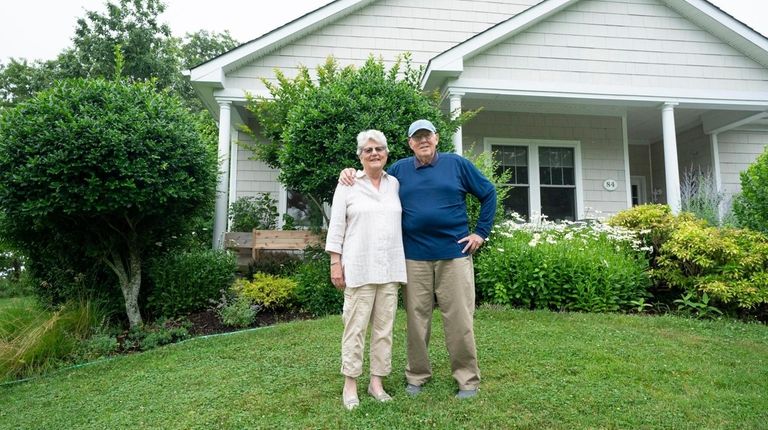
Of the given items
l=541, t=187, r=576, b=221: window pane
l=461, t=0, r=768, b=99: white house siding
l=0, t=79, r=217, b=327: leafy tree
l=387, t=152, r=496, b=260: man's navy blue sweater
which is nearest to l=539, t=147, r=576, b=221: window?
l=541, t=187, r=576, b=221: window pane

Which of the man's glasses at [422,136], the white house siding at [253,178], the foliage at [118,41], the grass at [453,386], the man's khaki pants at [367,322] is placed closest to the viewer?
the grass at [453,386]

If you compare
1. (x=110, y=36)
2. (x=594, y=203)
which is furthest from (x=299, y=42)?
(x=110, y=36)

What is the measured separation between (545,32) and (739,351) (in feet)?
19.4

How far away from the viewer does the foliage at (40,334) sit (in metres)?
4.50

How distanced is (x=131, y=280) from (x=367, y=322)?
4.02 m

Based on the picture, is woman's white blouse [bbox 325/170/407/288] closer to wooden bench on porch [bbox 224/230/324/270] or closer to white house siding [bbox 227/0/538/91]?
wooden bench on porch [bbox 224/230/324/270]

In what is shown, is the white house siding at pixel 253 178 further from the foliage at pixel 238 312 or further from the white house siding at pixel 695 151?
the white house siding at pixel 695 151

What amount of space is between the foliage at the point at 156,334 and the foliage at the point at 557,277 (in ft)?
11.3

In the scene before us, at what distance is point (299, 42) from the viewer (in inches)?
340

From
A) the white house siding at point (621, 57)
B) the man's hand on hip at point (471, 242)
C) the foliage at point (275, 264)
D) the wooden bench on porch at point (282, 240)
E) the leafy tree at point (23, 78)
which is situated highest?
the leafy tree at point (23, 78)

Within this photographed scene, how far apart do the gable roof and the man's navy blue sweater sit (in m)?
4.85

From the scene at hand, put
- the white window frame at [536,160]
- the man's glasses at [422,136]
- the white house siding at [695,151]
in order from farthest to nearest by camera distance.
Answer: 1. the white house siding at [695,151]
2. the white window frame at [536,160]
3. the man's glasses at [422,136]

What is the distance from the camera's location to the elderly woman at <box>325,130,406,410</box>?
9.61 ft

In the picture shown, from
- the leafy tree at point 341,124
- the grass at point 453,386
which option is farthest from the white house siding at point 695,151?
the leafy tree at point 341,124
